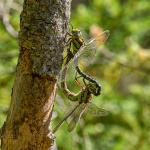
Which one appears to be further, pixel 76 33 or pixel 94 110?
pixel 94 110

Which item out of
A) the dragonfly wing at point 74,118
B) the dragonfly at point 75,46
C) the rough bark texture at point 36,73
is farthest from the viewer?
the dragonfly wing at point 74,118

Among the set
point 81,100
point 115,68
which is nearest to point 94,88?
point 81,100

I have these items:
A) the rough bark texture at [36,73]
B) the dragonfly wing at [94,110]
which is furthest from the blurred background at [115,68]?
the rough bark texture at [36,73]

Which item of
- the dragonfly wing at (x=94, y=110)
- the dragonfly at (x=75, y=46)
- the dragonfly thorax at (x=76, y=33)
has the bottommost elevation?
the dragonfly wing at (x=94, y=110)

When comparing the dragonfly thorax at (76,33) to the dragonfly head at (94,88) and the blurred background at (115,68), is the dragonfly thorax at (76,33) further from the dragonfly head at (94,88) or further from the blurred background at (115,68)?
the blurred background at (115,68)

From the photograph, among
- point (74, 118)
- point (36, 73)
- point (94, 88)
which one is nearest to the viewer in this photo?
point (36, 73)

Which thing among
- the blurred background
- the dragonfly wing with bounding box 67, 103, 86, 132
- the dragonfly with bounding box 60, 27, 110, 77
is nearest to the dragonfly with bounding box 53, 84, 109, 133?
the dragonfly wing with bounding box 67, 103, 86, 132

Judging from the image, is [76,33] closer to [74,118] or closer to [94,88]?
[94,88]

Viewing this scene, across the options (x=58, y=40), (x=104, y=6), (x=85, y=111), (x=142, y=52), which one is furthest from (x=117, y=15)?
(x=58, y=40)

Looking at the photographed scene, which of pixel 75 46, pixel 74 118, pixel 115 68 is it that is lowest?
pixel 74 118
